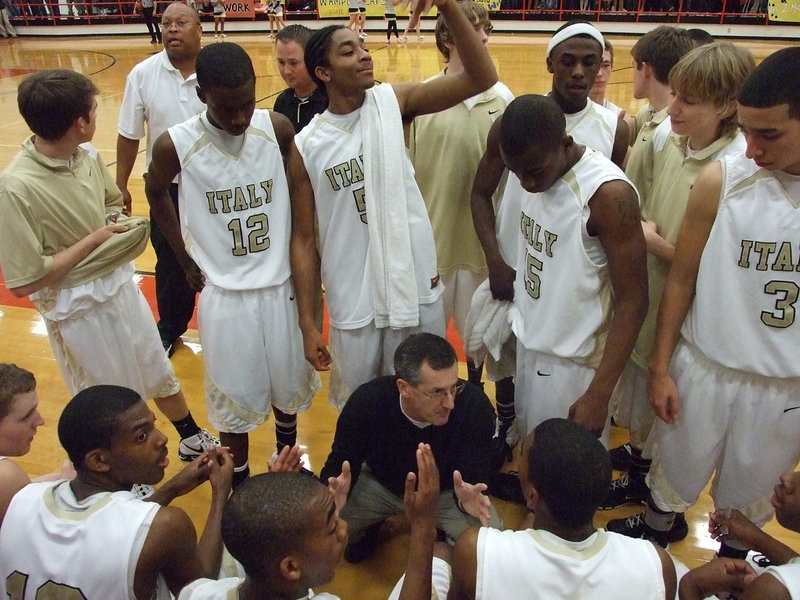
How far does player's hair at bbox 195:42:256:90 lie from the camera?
7.86 ft

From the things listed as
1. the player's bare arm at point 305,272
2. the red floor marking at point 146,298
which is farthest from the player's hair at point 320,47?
the red floor marking at point 146,298

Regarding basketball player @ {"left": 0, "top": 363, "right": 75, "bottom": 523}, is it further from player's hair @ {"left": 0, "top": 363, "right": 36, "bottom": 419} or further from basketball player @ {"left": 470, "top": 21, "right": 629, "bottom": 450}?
basketball player @ {"left": 470, "top": 21, "right": 629, "bottom": 450}

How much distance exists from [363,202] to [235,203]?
0.53 m

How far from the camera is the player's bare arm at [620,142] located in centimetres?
300

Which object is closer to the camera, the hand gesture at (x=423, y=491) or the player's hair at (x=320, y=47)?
the hand gesture at (x=423, y=491)

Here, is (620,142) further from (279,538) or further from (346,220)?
(279,538)

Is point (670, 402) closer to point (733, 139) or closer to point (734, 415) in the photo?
point (734, 415)

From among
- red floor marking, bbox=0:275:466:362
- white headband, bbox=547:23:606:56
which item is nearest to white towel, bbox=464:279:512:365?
white headband, bbox=547:23:606:56

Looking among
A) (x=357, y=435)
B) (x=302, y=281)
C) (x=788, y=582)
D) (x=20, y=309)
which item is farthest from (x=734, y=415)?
(x=20, y=309)

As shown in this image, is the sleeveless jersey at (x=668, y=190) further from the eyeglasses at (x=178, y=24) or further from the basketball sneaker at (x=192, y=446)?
the eyeglasses at (x=178, y=24)

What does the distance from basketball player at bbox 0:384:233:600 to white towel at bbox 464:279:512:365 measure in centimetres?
143

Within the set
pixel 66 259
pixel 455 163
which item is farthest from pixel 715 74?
pixel 66 259

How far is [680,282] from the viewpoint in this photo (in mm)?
2230

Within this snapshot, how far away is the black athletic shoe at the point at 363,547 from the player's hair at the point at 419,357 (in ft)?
2.70
